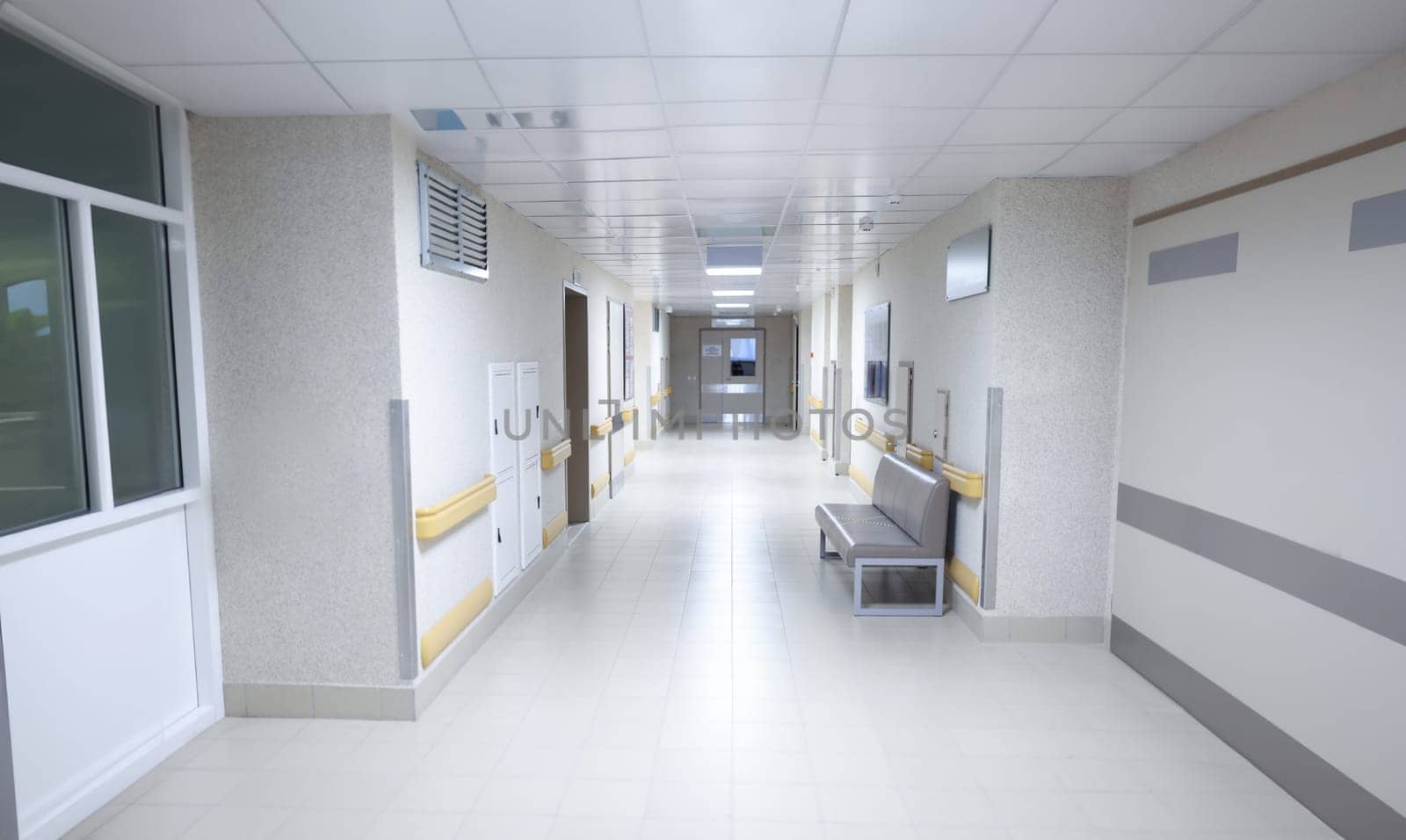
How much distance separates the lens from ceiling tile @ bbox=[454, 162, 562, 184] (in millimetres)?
3857

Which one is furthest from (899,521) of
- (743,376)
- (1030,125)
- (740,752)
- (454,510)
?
(743,376)

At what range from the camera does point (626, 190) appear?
14.5ft

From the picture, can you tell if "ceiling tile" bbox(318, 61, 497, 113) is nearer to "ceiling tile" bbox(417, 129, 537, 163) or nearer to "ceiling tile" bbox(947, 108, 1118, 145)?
"ceiling tile" bbox(417, 129, 537, 163)

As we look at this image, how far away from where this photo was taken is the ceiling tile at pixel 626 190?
425 centimetres

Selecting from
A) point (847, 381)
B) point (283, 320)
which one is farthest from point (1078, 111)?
point (847, 381)

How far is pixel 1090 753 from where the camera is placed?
10.1ft

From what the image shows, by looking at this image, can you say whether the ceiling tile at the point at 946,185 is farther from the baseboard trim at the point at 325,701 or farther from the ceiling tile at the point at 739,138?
the baseboard trim at the point at 325,701

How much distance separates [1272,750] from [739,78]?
3.37 meters

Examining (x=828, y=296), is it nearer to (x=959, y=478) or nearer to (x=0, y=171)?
(x=959, y=478)

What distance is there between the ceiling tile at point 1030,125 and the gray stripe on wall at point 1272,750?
2.56m

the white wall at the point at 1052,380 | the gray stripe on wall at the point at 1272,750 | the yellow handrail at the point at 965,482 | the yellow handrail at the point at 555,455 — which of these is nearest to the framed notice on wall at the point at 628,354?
the yellow handrail at the point at 555,455

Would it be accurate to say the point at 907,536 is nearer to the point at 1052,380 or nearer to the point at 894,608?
the point at 894,608

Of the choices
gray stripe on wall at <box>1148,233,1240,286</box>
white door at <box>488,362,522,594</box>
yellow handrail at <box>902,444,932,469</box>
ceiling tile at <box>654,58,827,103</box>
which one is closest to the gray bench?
yellow handrail at <box>902,444,932,469</box>

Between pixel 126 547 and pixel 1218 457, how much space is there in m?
4.64
